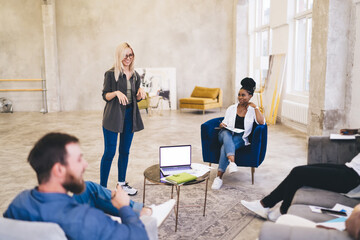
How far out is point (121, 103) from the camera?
371cm

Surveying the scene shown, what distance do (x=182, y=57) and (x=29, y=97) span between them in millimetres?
5835

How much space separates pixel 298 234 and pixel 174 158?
6.49 feet

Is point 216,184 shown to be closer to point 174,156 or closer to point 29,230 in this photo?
point 174,156

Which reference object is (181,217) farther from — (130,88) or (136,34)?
(136,34)

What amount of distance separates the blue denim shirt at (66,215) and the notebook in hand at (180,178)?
1.50 metres

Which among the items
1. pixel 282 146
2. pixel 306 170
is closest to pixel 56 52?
pixel 282 146

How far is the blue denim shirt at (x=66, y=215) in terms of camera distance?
1.49m

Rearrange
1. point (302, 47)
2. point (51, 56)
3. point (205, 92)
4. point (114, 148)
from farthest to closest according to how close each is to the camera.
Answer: point (51, 56), point (205, 92), point (302, 47), point (114, 148)

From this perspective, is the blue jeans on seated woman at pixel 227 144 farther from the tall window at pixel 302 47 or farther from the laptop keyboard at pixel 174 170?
the tall window at pixel 302 47

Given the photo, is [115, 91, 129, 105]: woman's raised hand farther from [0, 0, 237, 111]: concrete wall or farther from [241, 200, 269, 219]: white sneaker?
[0, 0, 237, 111]: concrete wall

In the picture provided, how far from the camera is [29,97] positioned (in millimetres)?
12562

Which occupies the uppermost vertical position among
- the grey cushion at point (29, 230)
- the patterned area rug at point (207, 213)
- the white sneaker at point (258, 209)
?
the grey cushion at point (29, 230)

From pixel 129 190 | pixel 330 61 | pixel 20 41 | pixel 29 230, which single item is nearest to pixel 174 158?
pixel 129 190

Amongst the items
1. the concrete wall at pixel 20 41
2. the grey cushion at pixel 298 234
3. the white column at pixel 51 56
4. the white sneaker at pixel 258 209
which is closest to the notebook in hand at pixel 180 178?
the white sneaker at pixel 258 209
